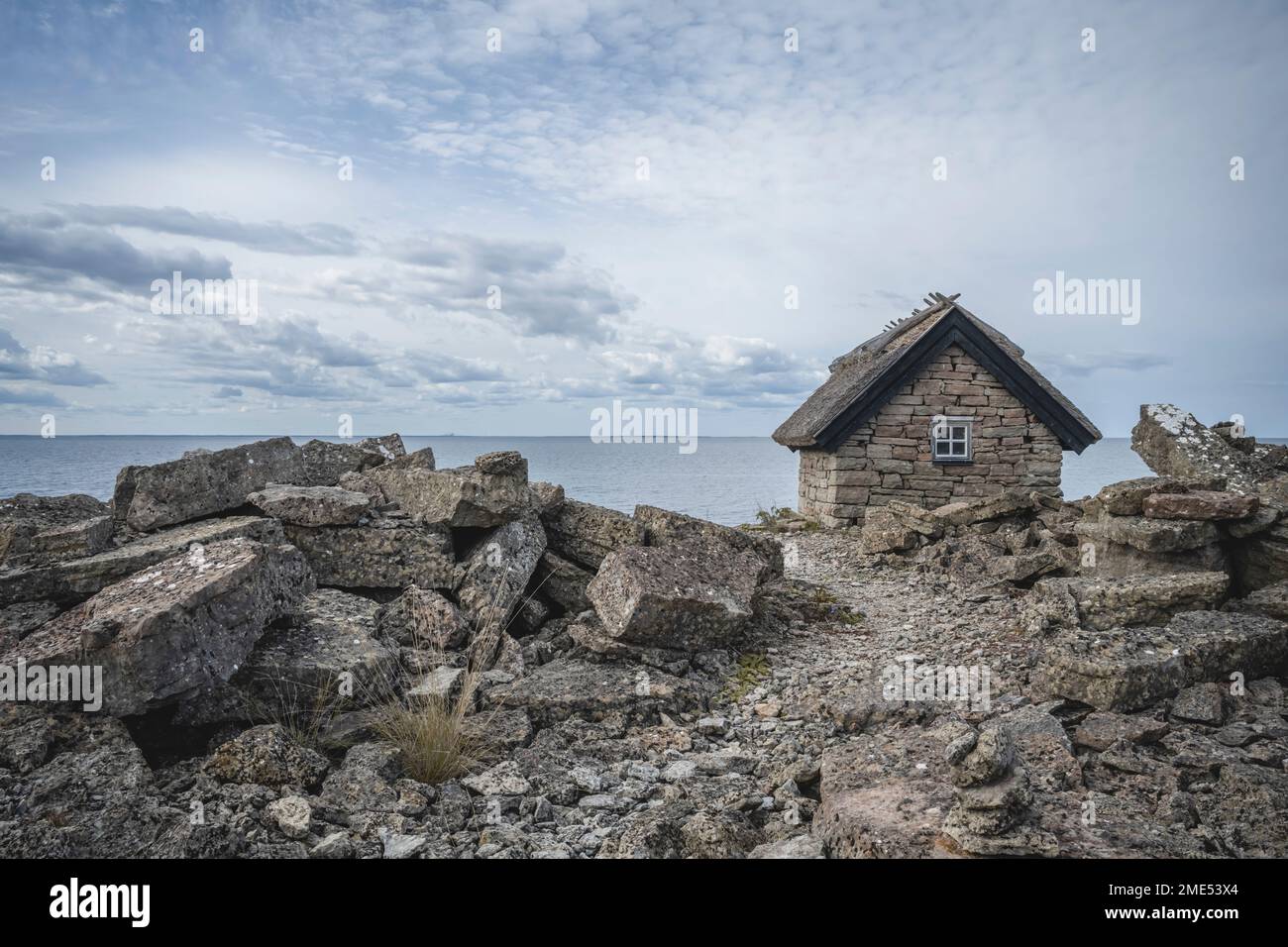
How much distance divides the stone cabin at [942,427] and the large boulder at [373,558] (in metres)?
9.50

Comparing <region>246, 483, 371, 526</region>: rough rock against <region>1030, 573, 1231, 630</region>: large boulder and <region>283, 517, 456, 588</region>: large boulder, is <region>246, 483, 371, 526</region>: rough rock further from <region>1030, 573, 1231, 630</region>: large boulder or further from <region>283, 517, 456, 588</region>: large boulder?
<region>1030, 573, 1231, 630</region>: large boulder

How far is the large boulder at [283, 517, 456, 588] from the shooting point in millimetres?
7770

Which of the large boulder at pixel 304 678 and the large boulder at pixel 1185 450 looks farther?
the large boulder at pixel 1185 450

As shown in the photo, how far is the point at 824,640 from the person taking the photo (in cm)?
854

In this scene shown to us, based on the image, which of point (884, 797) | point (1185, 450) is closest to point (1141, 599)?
point (884, 797)

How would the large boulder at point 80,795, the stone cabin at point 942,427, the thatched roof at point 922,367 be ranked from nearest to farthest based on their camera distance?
the large boulder at point 80,795, the thatched roof at point 922,367, the stone cabin at point 942,427

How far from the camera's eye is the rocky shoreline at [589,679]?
445 centimetres

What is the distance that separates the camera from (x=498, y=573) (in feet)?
25.8

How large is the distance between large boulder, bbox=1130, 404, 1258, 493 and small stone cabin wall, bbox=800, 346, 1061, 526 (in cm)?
395

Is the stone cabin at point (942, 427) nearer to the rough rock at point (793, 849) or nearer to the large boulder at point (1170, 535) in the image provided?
the large boulder at point (1170, 535)

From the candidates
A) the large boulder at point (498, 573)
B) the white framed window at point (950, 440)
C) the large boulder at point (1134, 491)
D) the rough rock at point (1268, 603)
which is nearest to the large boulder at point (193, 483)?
the large boulder at point (498, 573)

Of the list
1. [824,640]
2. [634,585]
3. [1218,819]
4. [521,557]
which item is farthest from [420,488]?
[1218,819]

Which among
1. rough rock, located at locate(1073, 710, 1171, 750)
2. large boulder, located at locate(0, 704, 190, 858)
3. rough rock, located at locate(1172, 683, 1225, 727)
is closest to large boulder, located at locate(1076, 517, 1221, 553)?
rough rock, located at locate(1172, 683, 1225, 727)

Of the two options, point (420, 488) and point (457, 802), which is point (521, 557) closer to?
point (420, 488)
